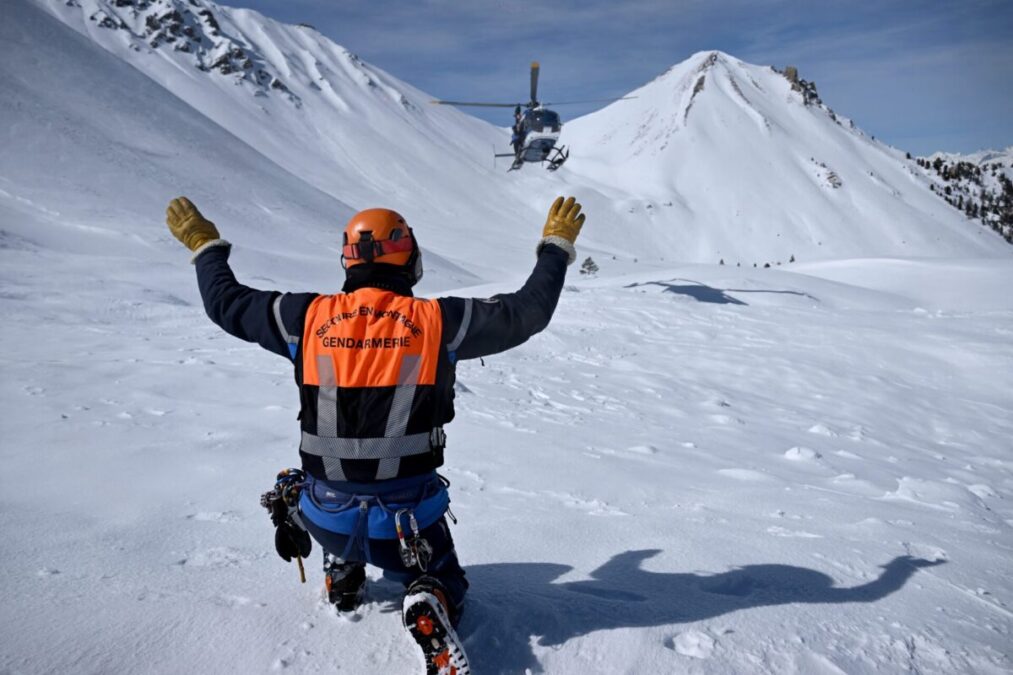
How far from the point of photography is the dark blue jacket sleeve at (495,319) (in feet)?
7.63

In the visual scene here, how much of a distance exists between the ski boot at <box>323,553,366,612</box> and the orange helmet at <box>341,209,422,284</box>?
1174 millimetres

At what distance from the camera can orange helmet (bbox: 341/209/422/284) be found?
243cm

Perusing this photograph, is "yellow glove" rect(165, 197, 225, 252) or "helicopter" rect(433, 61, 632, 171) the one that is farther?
"helicopter" rect(433, 61, 632, 171)

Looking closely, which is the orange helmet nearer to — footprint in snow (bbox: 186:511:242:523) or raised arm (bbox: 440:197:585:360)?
raised arm (bbox: 440:197:585:360)

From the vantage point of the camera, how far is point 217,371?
6.65m

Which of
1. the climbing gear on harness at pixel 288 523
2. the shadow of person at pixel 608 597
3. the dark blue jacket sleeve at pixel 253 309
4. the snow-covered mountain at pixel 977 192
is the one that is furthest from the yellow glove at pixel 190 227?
the snow-covered mountain at pixel 977 192

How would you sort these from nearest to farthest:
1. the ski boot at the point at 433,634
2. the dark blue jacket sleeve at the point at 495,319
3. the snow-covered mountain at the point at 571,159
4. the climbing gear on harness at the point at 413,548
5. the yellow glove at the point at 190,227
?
the ski boot at the point at 433,634 → the climbing gear on harness at the point at 413,548 → the dark blue jacket sleeve at the point at 495,319 → the yellow glove at the point at 190,227 → the snow-covered mountain at the point at 571,159

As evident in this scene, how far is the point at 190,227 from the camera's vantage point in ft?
9.14

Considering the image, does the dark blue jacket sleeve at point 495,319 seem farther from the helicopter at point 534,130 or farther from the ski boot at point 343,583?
the helicopter at point 534,130

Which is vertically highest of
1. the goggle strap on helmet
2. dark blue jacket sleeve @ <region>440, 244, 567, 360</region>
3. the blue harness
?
the goggle strap on helmet

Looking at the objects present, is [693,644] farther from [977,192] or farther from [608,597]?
[977,192]

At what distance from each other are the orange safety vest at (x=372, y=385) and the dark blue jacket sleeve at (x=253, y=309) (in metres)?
0.12

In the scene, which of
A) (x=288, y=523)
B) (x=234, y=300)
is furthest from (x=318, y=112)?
(x=288, y=523)

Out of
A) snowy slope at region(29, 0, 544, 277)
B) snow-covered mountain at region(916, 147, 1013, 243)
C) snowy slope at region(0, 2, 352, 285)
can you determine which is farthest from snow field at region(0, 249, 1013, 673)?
snow-covered mountain at region(916, 147, 1013, 243)
